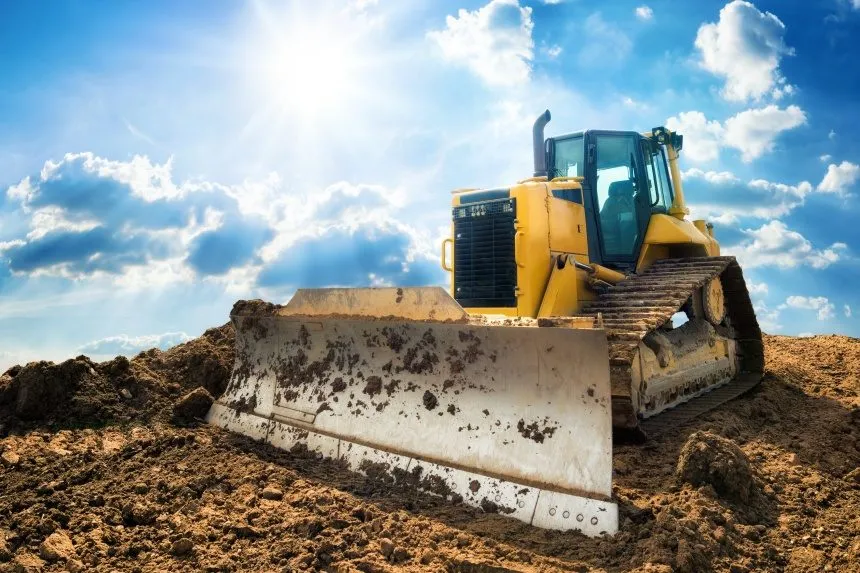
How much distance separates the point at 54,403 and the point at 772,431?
239 inches

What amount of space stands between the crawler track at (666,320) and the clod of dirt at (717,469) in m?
0.81

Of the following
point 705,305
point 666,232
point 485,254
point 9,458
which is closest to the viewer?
point 9,458

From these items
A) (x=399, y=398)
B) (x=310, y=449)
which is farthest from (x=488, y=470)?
(x=310, y=449)

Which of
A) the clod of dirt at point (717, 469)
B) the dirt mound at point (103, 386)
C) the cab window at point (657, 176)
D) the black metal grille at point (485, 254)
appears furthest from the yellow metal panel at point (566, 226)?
the dirt mound at point (103, 386)

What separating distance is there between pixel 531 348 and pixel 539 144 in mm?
3587

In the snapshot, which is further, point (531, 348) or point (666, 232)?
point (666, 232)

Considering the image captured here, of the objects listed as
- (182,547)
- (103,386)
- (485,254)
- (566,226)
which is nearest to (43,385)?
(103,386)

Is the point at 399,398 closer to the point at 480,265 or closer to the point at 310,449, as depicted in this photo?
the point at 310,449

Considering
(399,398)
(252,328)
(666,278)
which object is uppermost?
(666,278)

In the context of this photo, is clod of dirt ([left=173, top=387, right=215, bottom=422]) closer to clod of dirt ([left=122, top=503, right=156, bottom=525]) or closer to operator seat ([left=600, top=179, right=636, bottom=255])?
clod of dirt ([left=122, top=503, right=156, bottom=525])

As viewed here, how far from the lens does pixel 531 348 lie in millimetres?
4172

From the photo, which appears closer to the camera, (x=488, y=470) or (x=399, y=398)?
(x=488, y=470)

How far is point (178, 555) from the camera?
352 cm

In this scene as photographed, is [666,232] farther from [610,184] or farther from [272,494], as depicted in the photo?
[272,494]
